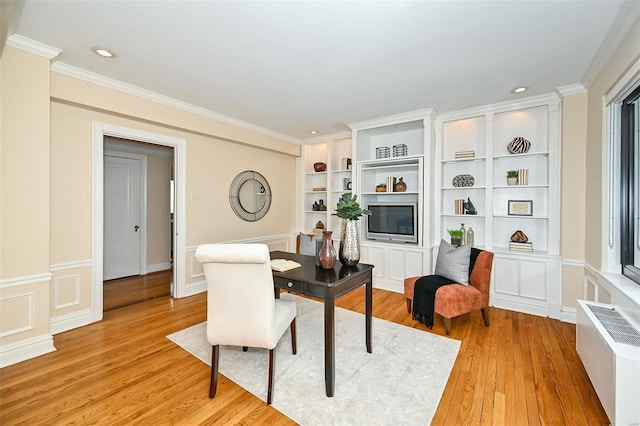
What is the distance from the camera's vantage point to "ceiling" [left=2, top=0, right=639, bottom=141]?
1.83 meters

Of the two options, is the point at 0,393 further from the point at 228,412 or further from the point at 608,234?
the point at 608,234

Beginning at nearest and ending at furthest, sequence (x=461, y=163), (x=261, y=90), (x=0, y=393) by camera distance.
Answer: (x=0, y=393)
(x=261, y=90)
(x=461, y=163)

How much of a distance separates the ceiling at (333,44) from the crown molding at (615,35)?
0.03 feet

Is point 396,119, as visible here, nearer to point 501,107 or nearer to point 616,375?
point 501,107

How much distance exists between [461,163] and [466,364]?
282 cm

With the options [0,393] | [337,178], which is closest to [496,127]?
[337,178]

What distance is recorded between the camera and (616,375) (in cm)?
141

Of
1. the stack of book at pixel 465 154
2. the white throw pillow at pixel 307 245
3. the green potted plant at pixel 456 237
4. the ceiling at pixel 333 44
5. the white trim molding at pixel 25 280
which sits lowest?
the white trim molding at pixel 25 280

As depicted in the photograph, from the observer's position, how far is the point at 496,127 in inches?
147

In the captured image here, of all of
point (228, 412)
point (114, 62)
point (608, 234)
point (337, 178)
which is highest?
point (114, 62)

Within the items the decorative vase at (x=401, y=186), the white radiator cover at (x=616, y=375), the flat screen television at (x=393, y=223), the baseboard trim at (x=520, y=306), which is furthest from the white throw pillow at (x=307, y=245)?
the white radiator cover at (x=616, y=375)

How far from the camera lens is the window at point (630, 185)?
7.16 ft

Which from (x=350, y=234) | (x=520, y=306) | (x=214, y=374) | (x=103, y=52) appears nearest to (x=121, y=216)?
(x=103, y=52)

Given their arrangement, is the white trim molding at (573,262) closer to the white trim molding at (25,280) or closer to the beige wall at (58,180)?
the beige wall at (58,180)
